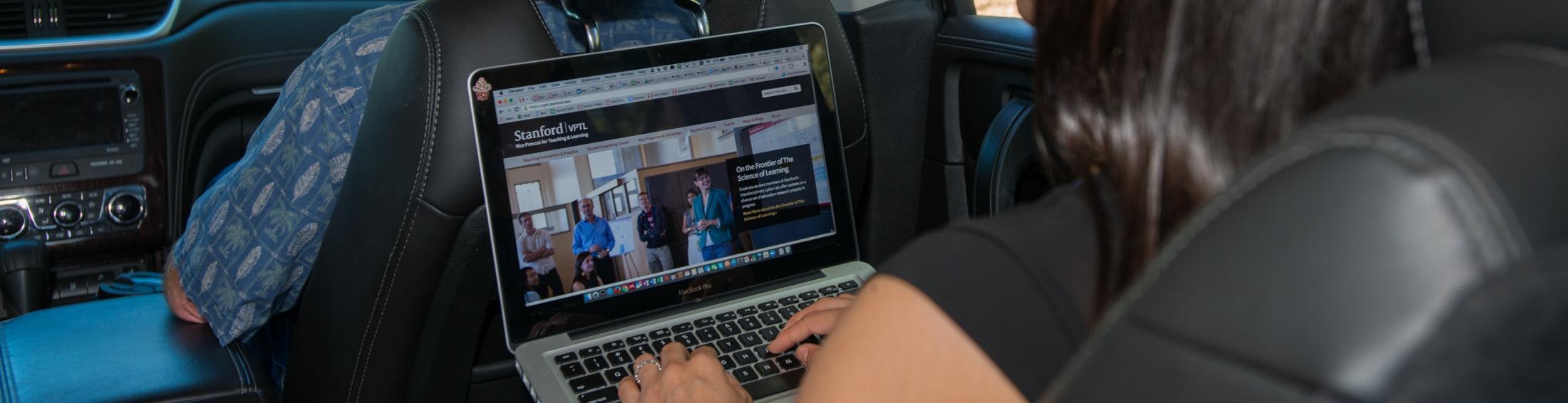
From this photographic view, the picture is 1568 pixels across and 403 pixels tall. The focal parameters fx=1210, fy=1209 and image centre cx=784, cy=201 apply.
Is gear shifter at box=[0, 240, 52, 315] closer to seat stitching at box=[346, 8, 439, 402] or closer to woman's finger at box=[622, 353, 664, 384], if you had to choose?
seat stitching at box=[346, 8, 439, 402]

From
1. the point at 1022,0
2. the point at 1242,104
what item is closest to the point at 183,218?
the point at 1022,0

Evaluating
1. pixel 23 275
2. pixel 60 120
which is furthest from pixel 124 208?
pixel 23 275

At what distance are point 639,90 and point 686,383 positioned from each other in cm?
38

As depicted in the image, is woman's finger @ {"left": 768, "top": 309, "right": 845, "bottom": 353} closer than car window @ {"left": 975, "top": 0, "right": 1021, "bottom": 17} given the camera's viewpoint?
Yes

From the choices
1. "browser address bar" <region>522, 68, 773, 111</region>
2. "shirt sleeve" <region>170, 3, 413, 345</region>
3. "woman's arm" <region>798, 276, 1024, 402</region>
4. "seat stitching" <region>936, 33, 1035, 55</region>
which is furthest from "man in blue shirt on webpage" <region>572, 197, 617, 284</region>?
"seat stitching" <region>936, 33, 1035, 55</region>

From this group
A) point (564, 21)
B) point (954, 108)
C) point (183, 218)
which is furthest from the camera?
point (183, 218)

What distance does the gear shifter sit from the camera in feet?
6.93

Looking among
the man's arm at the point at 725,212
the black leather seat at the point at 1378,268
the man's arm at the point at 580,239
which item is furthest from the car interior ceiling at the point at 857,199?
the man's arm at the point at 725,212

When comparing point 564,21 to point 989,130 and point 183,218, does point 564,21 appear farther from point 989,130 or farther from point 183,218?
point 183,218

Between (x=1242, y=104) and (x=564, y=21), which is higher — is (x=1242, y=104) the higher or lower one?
the lower one

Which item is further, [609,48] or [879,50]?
[879,50]

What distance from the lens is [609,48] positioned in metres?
1.43

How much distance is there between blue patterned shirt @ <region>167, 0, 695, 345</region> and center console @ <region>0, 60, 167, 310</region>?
3.28ft

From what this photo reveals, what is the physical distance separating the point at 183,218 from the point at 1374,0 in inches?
100
